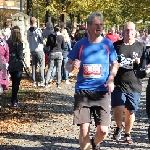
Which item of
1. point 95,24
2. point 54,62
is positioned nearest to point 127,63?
point 95,24

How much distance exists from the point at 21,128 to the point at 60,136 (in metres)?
0.89

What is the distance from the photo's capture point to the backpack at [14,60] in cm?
921

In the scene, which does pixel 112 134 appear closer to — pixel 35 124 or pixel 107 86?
pixel 35 124

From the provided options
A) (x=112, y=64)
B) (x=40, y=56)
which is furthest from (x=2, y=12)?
(x=112, y=64)

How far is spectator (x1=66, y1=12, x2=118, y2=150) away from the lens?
5.18m

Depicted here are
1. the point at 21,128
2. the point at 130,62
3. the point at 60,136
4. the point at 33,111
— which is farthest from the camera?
the point at 33,111

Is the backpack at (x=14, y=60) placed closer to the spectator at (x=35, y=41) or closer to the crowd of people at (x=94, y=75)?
the spectator at (x=35, y=41)

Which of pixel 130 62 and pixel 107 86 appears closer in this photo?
pixel 107 86

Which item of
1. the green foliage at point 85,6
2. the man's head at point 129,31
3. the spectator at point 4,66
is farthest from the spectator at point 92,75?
the green foliage at point 85,6

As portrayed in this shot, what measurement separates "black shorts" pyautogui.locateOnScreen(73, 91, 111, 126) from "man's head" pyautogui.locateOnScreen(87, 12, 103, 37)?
0.73 metres

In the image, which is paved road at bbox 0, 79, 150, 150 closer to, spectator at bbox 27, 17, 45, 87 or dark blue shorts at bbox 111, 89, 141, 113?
dark blue shorts at bbox 111, 89, 141, 113

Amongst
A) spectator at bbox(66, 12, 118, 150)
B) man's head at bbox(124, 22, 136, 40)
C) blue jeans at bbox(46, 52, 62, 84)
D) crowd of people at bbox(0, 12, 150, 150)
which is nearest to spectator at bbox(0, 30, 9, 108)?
crowd of people at bbox(0, 12, 150, 150)

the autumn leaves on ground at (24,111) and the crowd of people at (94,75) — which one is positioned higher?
the crowd of people at (94,75)

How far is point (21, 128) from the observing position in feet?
25.1
